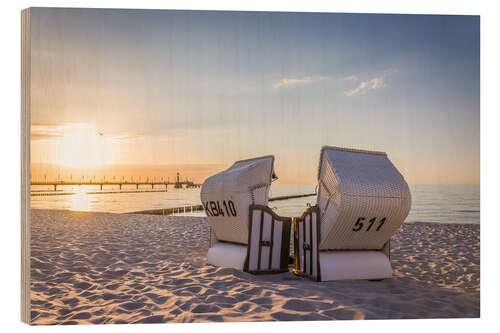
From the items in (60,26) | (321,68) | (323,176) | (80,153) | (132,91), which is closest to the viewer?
(60,26)

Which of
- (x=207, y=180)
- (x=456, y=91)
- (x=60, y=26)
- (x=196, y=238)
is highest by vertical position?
(x=60, y=26)

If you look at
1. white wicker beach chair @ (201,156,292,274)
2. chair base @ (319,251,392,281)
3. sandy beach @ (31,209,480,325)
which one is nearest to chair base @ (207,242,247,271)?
white wicker beach chair @ (201,156,292,274)

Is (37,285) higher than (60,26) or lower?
lower

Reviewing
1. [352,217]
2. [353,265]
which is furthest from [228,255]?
[352,217]

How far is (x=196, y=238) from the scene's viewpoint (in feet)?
36.4

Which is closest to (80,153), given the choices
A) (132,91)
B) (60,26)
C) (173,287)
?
(132,91)

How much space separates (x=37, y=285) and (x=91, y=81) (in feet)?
10.8

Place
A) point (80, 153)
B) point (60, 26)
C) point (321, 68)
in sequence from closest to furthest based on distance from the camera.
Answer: point (60, 26), point (321, 68), point (80, 153)

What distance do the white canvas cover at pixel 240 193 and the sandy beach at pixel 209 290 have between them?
2.25ft

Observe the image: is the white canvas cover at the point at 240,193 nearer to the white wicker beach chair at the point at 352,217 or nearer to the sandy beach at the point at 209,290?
the sandy beach at the point at 209,290

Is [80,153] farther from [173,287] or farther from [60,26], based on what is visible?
[173,287]

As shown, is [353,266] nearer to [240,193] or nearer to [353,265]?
[353,265]

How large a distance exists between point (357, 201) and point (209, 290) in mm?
2145

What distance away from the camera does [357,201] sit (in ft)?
19.2
